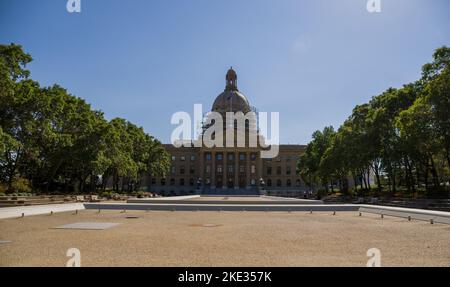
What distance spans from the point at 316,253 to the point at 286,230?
238 inches

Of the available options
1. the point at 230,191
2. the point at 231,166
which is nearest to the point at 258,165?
the point at 231,166

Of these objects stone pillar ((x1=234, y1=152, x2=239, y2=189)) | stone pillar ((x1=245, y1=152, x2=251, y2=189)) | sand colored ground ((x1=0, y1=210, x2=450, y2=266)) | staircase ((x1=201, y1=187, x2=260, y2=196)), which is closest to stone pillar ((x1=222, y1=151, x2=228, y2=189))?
stone pillar ((x1=234, y1=152, x2=239, y2=189))

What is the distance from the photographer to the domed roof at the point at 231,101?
120 metres

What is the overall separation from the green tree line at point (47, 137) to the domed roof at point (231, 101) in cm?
5664

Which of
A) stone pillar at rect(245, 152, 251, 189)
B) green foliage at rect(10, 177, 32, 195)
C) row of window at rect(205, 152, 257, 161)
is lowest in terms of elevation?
green foliage at rect(10, 177, 32, 195)

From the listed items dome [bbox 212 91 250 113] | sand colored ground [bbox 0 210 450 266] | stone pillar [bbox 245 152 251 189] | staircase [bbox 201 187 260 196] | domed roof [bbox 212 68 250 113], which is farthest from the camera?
domed roof [bbox 212 68 250 113]

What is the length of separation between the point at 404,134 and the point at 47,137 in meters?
34.6

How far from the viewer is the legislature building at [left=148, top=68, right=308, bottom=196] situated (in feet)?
347

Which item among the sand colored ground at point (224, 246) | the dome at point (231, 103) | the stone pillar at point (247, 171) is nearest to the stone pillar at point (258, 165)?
the stone pillar at point (247, 171)

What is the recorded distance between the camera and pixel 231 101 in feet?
396

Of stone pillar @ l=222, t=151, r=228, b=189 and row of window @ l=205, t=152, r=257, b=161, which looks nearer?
stone pillar @ l=222, t=151, r=228, b=189

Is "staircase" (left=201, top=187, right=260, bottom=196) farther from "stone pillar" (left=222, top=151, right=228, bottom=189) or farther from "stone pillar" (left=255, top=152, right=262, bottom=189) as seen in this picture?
"stone pillar" (left=255, top=152, right=262, bottom=189)

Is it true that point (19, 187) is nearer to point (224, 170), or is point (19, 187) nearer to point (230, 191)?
point (230, 191)

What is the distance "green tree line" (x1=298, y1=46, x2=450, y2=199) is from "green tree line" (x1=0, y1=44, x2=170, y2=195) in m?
31.4
